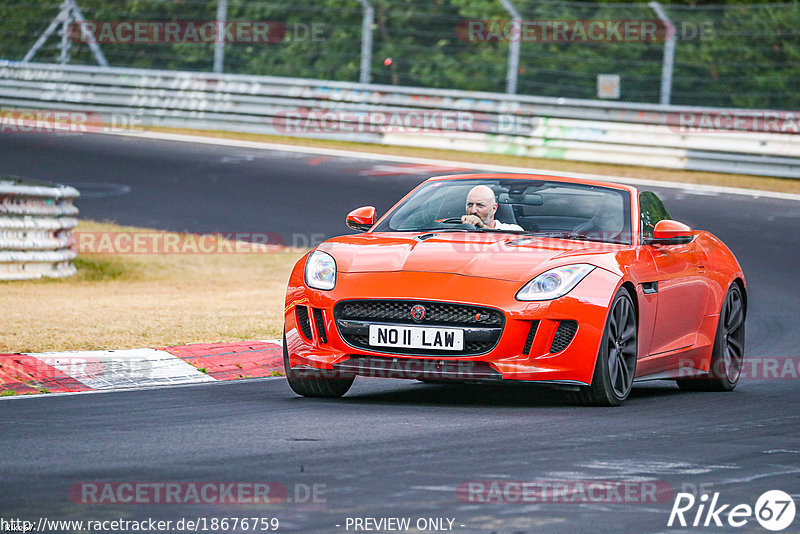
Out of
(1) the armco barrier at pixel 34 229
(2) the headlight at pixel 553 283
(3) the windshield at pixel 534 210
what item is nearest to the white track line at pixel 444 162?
(1) the armco barrier at pixel 34 229

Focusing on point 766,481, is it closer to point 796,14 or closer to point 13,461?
point 13,461

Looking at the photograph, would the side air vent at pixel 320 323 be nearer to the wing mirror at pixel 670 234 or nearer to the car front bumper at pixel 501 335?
the car front bumper at pixel 501 335

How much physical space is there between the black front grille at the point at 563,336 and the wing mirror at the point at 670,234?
4.21ft

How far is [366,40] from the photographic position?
24.8 meters

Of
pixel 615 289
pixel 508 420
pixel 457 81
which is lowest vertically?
pixel 508 420

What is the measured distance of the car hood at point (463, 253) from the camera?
774 cm

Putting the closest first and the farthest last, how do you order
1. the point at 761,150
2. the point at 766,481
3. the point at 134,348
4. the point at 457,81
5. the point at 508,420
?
the point at 766,481
the point at 508,420
the point at 134,348
the point at 761,150
the point at 457,81

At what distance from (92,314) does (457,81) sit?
567 inches

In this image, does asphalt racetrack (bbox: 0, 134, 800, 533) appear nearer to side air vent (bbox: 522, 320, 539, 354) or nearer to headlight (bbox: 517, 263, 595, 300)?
side air vent (bbox: 522, 320, 539, 354)

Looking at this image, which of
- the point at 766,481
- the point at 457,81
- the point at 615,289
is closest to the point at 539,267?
the point at 615,289

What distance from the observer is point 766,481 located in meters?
5.80

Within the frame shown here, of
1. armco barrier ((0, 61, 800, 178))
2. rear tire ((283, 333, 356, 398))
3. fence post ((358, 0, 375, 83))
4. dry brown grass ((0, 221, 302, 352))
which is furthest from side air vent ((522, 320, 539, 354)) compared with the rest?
fence post ((358, 0, 375, 83))

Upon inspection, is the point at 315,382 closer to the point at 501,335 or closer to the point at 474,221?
the point at 501,335

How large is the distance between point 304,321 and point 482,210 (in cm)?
144
